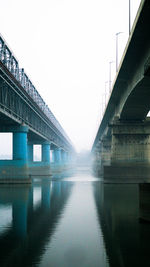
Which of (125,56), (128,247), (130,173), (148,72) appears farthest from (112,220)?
(130,173)

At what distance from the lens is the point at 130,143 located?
4909 cm

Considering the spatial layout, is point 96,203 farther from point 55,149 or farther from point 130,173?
point 55,149

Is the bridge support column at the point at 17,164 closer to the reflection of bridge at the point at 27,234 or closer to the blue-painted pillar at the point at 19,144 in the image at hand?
the blue-painted pillar at the point at 19,144

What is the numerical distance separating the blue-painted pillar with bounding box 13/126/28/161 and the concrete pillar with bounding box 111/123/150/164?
13.3m

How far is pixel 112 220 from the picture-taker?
64.4 ft

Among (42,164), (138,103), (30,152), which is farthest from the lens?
(30,152)

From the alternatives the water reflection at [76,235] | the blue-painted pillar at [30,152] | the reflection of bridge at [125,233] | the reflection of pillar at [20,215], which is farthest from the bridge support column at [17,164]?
the blue-painted pillar at [30,152]

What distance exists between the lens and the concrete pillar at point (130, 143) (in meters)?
48.3

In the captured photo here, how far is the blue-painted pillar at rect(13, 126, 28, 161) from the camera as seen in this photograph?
45.9 meters

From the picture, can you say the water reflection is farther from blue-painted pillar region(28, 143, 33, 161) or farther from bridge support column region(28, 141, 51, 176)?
blue-painted pillar region(28, 143, 33, 161)

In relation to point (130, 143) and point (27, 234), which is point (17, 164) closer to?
point (130, 143)

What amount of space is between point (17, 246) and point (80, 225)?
5.44m

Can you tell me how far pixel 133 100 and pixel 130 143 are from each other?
12778mm

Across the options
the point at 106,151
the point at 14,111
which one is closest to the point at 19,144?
the point at 14,111
